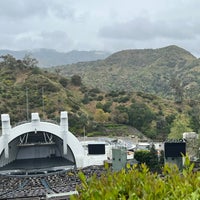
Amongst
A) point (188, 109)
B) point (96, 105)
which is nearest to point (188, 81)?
point (188, 109)

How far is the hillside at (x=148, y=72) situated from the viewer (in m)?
115

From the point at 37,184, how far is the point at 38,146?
16673 millimetres

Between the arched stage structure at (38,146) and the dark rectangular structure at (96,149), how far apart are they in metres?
1.62

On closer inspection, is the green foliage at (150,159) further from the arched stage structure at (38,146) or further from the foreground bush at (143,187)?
the foreground bush at (143,187)

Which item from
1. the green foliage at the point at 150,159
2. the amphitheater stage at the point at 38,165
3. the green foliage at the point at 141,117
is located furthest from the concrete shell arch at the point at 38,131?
the green foliage at the point at 141,117

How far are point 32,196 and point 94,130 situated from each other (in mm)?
39367

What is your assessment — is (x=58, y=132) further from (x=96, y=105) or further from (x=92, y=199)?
(x=92, y=199)

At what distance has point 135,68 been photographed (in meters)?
148

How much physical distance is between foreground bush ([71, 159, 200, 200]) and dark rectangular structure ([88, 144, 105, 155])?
140ft

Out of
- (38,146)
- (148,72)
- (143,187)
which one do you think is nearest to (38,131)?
(38,146)

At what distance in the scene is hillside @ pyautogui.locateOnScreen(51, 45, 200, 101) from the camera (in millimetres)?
114562

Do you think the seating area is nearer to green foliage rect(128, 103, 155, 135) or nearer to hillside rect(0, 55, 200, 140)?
hillside rect(0, 55, 200, 140)

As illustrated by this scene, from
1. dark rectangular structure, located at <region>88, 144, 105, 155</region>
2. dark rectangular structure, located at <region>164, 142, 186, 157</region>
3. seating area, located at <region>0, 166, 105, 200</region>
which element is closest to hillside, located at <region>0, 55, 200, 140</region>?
dark rectangular structure, located at <region>88, 144, 105, 155</region>

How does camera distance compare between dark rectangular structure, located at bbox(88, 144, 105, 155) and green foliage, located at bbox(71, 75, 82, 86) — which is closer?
dark rectangular structure, located at bbox(88, 144, 105, 155)
